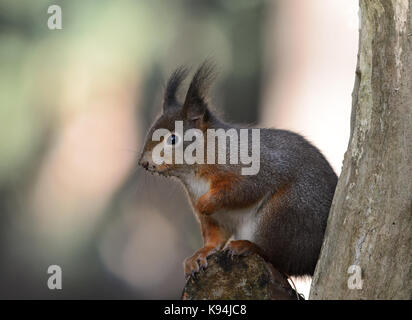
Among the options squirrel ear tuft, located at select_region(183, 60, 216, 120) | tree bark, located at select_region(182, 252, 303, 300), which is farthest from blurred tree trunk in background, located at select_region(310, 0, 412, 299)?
squirrel ear tuft, located at select_region(183, 60, 216, 120)

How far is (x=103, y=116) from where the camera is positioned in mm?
6582

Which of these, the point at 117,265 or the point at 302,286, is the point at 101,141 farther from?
the point at 302,286

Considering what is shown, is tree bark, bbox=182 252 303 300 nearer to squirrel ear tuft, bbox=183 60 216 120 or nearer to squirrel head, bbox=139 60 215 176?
squirrel head, bbox=139 60 215 176

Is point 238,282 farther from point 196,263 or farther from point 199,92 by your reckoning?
point 199,92

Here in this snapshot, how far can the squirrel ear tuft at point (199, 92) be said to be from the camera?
10.9ft

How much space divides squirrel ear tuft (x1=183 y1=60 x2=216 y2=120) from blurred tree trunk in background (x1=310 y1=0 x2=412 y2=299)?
3.00ft

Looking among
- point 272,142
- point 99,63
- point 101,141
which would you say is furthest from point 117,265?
point 272,142

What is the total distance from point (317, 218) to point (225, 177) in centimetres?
49

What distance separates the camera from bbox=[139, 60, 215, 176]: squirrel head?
329 centimetres

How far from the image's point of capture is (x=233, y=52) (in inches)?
249

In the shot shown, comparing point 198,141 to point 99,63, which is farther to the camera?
point 99,63

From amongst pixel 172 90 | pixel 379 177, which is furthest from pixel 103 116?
pixel 379 177

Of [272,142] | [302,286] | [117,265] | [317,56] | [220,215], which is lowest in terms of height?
[117,265]
